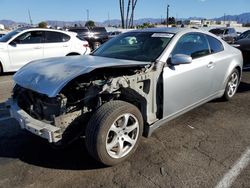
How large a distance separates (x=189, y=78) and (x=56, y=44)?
22.1ft

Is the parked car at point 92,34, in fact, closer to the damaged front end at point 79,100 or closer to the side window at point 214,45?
the side window at point 214,45

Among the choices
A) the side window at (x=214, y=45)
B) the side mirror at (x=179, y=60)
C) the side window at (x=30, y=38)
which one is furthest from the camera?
the side window at (x=30, y=38)

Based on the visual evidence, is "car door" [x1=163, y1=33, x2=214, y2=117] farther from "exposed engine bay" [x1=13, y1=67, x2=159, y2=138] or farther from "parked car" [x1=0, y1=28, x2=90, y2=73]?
"parked car" [x1=0, y1=28, x2=90, y2=73]

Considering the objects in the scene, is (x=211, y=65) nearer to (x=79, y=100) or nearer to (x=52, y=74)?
(x=79, y=100)

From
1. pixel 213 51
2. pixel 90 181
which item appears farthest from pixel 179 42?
pixel 90 181

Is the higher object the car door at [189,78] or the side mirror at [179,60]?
the side mirror at [179,60]

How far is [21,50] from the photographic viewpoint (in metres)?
9.03

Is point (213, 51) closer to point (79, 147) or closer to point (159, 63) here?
Answer: point (159, 63)

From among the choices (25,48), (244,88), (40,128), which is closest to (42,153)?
(40,128)

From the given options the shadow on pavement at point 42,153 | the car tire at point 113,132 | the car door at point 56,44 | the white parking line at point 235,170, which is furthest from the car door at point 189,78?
the car door at point 56,44

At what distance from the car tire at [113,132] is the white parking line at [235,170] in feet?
3.57

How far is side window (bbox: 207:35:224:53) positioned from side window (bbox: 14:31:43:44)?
21.0ft

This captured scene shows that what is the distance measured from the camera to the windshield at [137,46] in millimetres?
3980

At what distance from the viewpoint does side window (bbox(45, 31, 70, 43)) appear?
9.62 meters
